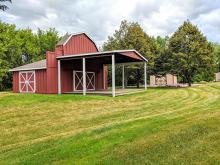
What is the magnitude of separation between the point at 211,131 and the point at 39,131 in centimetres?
483

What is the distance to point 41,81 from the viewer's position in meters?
23.8

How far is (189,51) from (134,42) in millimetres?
5766

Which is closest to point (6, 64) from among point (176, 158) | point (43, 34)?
point (43, 34)

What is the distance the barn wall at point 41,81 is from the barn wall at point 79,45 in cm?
242

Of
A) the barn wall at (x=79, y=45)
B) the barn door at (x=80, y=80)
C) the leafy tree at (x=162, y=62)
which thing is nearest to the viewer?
the barn wall at (x=79, y=45)

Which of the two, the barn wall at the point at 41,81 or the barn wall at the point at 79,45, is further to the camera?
the barn wall at the point at 79,45

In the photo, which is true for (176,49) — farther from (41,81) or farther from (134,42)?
(41,81)

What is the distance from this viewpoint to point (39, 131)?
8844mm

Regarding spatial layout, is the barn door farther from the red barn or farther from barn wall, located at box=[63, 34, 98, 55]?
barn wall, located at box=[63, 34, 98, 55]

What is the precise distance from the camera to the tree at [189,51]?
29641 mm

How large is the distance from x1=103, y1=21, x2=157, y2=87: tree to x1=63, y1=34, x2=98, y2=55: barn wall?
584cm

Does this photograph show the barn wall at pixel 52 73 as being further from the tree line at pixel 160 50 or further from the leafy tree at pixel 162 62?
the leafy tree at pixel 162 62

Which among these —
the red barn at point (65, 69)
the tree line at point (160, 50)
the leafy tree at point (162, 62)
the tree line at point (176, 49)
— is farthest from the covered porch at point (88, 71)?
the leafy tree at point (162, 62)

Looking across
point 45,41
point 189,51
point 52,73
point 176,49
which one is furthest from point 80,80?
point 45,41
